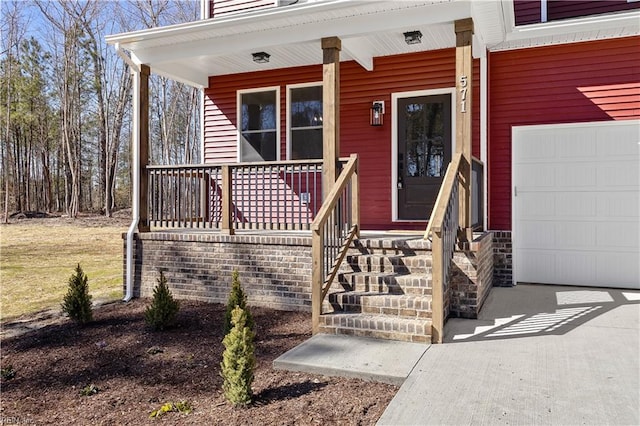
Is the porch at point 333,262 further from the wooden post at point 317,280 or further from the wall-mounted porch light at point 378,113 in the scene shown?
the wall-mounted porch light at point 378,113

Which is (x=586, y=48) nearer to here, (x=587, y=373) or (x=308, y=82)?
(x=308, y=82)

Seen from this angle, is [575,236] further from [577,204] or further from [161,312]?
[161,312]

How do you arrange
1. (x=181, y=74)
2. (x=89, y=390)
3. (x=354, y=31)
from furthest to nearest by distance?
(x=181, y=74), (x=354, y=31), (x=89, y=390)

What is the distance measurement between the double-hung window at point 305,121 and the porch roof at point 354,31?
0.60 meters

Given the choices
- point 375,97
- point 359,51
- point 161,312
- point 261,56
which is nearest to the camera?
point 161,312

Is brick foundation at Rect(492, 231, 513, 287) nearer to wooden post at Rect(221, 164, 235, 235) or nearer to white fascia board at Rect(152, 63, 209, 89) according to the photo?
wooden post at Rect(221, 164, 235, 235)

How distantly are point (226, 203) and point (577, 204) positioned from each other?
4.47 metres

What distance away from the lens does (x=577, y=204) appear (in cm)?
594

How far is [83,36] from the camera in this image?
19.8 meters

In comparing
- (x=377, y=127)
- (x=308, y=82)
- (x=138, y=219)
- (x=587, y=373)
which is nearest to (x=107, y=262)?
(x=138, y=219)

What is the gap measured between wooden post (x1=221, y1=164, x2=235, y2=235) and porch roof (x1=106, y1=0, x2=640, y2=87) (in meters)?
1.53

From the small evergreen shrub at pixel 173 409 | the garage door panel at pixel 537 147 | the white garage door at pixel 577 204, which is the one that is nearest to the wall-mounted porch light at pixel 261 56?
the white garage door at pixel 577 204

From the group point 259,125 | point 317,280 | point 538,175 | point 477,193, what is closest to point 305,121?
point 259,125

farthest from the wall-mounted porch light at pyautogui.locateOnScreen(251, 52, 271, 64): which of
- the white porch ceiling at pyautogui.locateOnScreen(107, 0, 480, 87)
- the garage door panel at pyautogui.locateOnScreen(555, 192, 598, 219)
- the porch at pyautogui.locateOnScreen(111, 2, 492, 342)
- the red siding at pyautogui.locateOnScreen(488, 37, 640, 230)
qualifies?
the garage door panel at pyautogui.locateOnScreen(555, 192, 598, 219)
